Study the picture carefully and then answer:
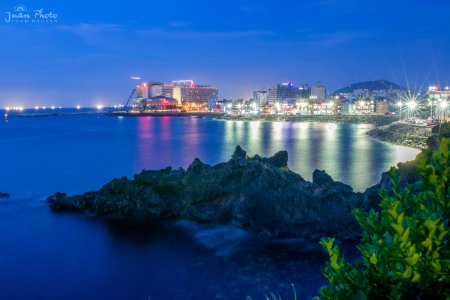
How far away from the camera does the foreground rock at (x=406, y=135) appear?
155 ft

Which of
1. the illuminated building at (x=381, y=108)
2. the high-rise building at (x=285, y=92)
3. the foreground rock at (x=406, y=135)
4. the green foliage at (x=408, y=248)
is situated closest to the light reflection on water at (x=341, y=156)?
the foreground rock at (x=406, y=135)

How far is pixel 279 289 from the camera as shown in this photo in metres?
11.8

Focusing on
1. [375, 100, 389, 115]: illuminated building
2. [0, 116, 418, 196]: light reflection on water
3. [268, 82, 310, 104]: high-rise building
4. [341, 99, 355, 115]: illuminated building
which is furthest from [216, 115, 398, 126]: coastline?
[268, 82, 310, 104]: high-rise building

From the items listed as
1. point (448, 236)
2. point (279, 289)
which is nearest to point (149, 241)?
point (279, 289)

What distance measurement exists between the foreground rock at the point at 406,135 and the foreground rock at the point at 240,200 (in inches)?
1282

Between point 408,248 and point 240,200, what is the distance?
13824 mm

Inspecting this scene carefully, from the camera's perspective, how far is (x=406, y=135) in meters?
52.1

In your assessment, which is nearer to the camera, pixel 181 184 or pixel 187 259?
pixel 187 259

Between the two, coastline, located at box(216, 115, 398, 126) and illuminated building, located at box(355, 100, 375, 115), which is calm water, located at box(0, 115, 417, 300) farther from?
illuminated building, located at box(355, 100, 375, 115)

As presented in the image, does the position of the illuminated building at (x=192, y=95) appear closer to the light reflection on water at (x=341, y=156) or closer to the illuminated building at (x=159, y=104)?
the illuminated building at (x=159, y=104)

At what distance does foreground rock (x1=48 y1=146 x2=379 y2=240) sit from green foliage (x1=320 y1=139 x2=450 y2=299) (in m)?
12.2

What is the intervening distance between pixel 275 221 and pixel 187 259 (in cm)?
371

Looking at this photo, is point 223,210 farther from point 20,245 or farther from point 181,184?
point 20,245

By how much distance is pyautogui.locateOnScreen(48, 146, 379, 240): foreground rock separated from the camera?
15297mm
